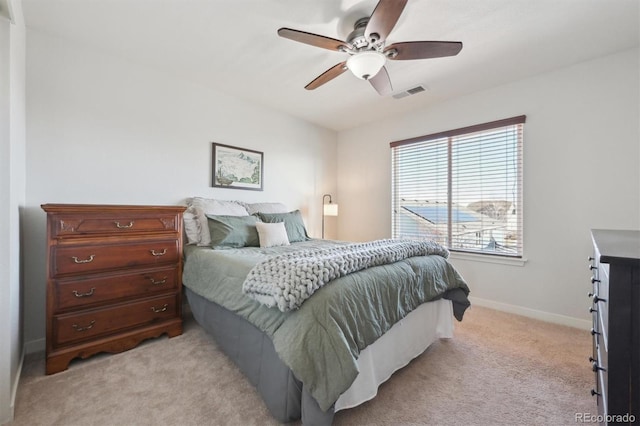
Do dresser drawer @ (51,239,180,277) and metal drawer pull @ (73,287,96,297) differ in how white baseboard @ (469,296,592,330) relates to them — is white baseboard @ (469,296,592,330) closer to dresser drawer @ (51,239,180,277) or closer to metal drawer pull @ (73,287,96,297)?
dresser drawer @ (51,239,180,277)

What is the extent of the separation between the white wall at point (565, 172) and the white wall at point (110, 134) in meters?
2.93

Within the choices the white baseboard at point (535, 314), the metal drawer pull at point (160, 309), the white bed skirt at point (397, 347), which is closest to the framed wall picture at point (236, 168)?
the metal drawer pull at point (160, 309)

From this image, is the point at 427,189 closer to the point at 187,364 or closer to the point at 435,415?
the point at 435,415

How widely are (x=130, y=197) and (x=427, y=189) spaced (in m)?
3.42

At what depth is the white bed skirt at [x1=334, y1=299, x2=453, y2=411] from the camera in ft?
4.45

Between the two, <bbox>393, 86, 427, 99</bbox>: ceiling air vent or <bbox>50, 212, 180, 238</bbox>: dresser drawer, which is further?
<bbox>393, 86, 427, 99</bbox>: ceiling air vent

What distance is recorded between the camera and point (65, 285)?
1.73 metres

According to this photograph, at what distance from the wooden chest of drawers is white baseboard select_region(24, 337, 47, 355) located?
54 centimetres

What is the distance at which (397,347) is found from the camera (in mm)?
1665

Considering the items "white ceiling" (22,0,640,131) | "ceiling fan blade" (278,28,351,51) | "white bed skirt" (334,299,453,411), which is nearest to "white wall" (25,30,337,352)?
"white ceiling" (22,0,640,131)

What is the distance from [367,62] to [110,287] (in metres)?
2.46

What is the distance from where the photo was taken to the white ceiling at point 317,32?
1.78m

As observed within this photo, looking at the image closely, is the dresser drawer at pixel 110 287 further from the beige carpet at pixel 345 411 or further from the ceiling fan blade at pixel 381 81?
the ceiling fan blade at pixel 381 81

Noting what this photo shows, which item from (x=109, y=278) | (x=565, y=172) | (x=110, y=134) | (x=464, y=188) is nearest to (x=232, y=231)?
(x=109, y=278)
